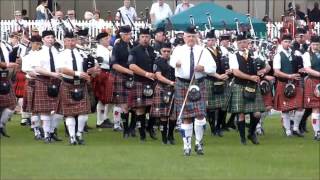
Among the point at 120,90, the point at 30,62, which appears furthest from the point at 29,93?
the point at 120,90

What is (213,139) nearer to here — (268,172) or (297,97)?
(297,97)

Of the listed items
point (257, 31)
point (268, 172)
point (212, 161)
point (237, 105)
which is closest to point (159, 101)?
point (237, 105)

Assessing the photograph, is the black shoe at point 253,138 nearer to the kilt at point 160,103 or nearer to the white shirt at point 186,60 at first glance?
the kilt at point 160,103

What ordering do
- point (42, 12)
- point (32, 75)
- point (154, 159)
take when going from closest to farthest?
point (154, 159)
point (32, 75)
point (42, 12)

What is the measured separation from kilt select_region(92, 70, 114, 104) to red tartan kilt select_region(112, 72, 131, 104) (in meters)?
0.43

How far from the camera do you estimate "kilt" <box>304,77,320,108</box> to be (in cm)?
1638

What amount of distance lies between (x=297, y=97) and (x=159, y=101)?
92.3 inches

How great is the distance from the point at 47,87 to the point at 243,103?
2.80m

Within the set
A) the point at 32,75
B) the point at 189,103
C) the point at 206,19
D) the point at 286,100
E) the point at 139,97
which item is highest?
the point at 206,19

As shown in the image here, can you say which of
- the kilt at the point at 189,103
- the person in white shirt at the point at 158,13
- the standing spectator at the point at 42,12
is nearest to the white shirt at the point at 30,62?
the kilt at the point at 189,103

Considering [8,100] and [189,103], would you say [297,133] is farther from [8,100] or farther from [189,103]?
[8,100]

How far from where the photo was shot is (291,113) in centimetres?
1716

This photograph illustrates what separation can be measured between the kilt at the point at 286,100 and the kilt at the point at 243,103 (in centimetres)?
120

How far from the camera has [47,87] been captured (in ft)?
51.8
